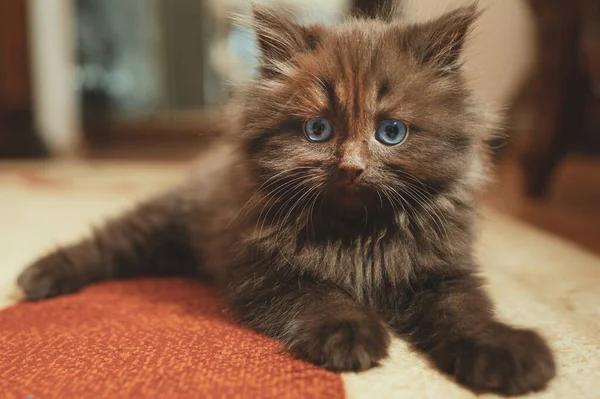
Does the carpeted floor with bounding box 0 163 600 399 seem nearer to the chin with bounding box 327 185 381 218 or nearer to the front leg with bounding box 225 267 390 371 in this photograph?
the front leg with bounding box 225 267 390 371

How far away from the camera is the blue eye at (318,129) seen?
1.17 meters

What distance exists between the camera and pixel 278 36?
4.28ft

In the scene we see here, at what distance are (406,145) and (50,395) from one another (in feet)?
2.51

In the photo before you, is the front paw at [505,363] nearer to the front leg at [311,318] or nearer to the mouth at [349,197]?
the front leg at [311,318]

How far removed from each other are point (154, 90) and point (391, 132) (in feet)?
16.7

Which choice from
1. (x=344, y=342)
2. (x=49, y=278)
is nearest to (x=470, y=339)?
(x=344, y=342)

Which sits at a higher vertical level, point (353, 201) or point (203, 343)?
point (353, 201)

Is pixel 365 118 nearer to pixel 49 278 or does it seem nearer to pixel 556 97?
pixel 49 278

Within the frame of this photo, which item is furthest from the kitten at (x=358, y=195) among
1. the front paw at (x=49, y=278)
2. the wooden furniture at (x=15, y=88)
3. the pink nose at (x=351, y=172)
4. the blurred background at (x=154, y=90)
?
the wooden furniture at (x=15, y=88)

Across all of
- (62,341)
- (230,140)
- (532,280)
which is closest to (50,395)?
(62,341)

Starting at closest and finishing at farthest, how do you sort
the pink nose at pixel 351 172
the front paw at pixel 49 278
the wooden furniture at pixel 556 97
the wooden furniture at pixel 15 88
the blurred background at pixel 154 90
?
1. the pink nose at pixel 351 172
2. the front paw at pixel 49 278
3. the wooden furniture at pixel 556 97
4. the blurred background at pixel 154 90
5. the wooden furniture at pixel 15 88

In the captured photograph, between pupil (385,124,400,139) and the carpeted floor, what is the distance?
1.33ft

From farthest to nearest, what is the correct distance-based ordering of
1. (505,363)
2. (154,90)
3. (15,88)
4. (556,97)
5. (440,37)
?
(154,90), (15,88), (556,97), (440,37), (505,363)

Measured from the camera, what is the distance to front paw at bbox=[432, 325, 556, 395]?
931 millimetres
